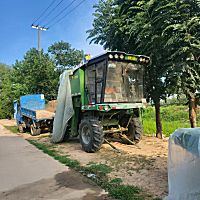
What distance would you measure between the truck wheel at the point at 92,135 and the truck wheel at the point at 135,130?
60.8 inches

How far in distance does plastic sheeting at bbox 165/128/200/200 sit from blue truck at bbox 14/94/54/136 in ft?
30.3

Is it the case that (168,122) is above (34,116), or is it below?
below

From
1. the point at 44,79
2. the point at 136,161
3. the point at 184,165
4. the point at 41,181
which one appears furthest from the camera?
the point at 44,79

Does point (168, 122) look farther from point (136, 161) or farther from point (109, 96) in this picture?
point (136, 161)

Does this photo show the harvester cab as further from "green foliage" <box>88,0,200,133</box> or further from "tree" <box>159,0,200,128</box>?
"tree" <box>159,0,200,128</box>

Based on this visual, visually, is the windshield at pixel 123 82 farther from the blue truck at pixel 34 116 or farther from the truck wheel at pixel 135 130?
the blue truck at pixel 34 116

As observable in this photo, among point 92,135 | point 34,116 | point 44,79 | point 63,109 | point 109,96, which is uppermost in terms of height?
point 44,79

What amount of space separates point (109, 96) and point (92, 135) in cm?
132

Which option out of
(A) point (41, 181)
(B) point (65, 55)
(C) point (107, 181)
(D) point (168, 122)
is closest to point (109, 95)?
(C) point (107, 181)

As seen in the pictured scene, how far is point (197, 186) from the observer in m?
2.83

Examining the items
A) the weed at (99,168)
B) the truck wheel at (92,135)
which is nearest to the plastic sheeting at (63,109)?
the truck wheel at (92,135)

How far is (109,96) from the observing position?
7238 millimetres

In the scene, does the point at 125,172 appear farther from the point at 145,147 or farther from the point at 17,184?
the point at 145,147

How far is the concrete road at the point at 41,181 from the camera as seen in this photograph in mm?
4047
